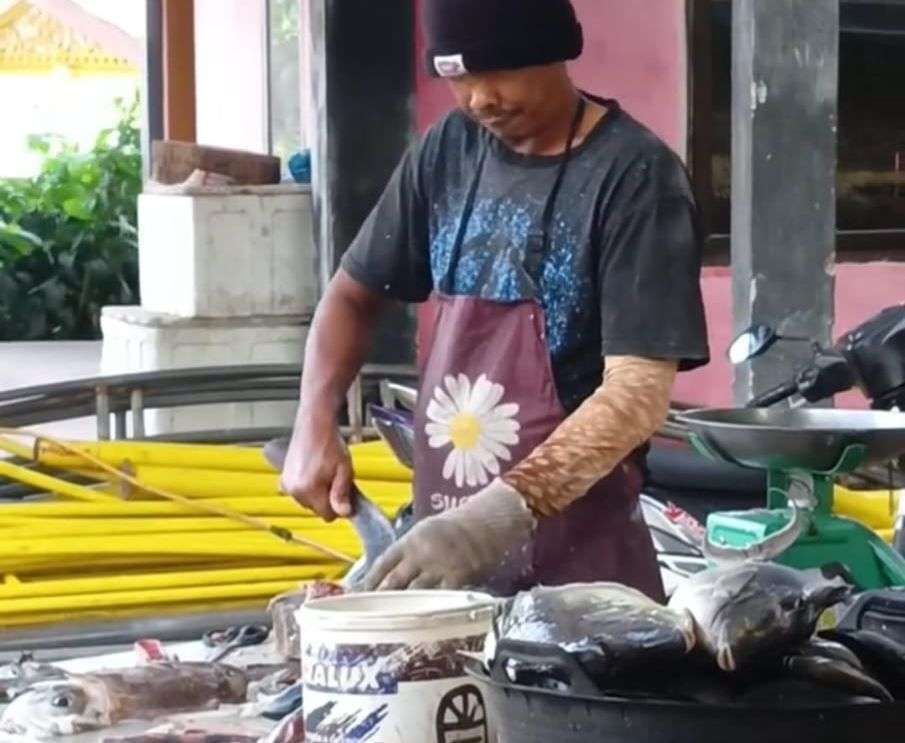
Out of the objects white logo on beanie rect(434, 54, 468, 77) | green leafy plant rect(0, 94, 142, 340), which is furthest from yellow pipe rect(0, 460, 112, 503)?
green leafy plant rect(0, 94, 142, 340)

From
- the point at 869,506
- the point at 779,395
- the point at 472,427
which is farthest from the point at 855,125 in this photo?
the point at 472,427

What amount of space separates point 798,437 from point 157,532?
98.1 inches

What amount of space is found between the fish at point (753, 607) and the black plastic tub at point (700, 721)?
64 millimetres

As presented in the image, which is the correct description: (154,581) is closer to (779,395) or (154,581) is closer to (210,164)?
(779,395)

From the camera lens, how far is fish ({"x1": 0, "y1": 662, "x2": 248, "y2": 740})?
2.65 m

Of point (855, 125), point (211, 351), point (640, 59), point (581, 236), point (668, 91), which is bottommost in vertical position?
point (211, 351)

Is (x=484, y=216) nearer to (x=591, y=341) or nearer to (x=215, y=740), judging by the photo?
(x=591, y=341)

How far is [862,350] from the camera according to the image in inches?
133

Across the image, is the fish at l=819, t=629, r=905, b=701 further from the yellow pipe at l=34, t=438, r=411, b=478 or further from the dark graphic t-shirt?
the yellow pipe at l=34, t=438, r=411, b=478

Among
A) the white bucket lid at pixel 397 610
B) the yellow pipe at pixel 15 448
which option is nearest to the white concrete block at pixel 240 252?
the yellow pipe at pixel 15 448

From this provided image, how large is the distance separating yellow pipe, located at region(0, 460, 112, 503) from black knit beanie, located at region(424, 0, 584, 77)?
2978mm

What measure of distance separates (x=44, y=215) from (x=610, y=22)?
9.60m

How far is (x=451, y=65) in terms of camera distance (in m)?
2.90

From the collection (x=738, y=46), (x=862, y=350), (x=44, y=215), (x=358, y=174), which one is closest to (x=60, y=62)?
(x=44, y=215)
